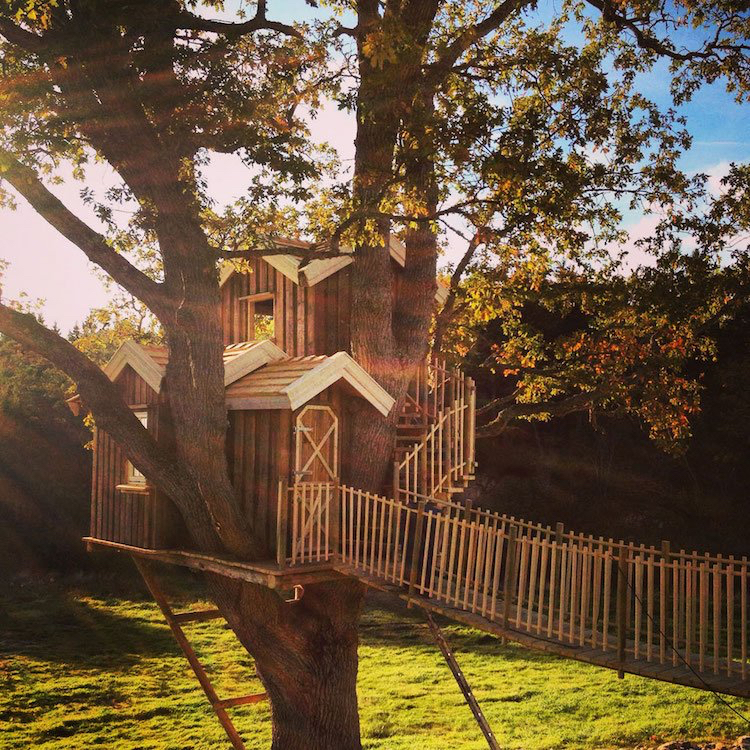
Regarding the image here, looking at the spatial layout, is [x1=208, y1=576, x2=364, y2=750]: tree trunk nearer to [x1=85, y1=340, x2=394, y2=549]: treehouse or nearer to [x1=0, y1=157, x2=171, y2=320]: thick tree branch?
[x1=85, y1=340, x2=394, y2=549]: treehouse

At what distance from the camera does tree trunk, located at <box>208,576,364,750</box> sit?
14398mm

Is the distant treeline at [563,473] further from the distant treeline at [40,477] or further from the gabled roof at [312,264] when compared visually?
the gabled roof at [312,264]

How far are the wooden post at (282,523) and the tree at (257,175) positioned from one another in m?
0.95

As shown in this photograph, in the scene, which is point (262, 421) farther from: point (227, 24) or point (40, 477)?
point (40, 477)

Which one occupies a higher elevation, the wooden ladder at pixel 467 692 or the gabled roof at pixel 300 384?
the gabled roof at pixel 300 384

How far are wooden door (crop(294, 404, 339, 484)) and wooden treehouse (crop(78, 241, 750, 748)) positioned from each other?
0.03m

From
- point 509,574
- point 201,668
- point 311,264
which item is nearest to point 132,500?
point 201,668

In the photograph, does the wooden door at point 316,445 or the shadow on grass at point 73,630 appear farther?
the shadow on grass at point 73,630

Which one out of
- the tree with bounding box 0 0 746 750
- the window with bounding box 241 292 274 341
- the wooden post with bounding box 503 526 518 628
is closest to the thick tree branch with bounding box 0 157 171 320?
the tree with bounding box 0 0 746 750

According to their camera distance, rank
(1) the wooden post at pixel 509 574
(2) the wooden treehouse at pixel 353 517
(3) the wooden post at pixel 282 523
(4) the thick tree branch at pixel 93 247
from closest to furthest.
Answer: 1. (2) the wooden treehouse at pixel 353 517
2. (1) the wooden post at pixel 509 574
3. (3) the wooden post at pixel 282 523
4. (4) the thick tree branch at pixel 93 247

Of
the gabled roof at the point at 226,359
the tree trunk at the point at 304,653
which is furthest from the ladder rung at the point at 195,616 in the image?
the gabled roof at the point at 226,359

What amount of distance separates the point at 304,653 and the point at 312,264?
287 inches

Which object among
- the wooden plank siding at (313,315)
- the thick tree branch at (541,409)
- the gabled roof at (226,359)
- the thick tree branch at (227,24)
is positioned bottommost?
the thick tree branch at (541,409)

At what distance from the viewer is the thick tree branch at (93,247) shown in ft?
44.2
